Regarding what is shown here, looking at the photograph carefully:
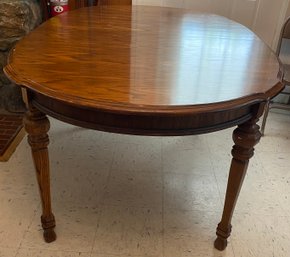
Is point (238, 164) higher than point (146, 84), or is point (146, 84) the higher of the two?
point (146, 84)

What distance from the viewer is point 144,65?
1.12 meters

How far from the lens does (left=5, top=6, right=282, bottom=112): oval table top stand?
0.92 metres

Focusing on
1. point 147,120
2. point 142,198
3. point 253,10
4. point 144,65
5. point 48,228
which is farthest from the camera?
point 253,10

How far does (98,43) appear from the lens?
51.8 inches

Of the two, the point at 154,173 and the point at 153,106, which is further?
the point at 154,173

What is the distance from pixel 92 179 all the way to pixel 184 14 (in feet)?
3.52

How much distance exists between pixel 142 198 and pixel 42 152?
63 cm

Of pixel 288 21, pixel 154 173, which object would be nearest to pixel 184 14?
pixel 288 21

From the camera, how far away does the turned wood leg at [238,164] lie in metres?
1.06

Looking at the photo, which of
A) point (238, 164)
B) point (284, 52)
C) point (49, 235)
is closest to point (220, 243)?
point (238, 164)

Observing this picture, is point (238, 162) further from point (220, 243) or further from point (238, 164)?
point (220, 243)

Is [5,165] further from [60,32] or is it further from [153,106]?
[153,106]

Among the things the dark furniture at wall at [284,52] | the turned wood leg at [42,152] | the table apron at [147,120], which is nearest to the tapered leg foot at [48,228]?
the turned wood leg at [42,152]

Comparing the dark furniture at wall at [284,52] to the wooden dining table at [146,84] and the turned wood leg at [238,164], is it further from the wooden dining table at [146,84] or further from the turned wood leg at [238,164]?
the turned wood leg at [238,164]
